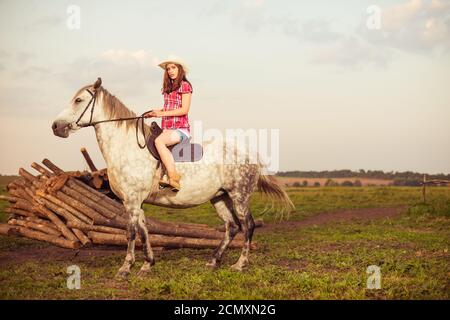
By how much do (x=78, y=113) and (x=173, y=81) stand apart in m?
1.71

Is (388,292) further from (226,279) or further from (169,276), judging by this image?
(169,276)

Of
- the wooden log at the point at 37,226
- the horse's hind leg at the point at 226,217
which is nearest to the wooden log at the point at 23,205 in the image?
the wooden log at the point at 37,226

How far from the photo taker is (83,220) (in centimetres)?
1158

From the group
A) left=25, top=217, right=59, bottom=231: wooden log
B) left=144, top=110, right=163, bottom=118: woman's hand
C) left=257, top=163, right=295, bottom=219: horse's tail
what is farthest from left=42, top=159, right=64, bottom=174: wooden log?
left=257, top=163, right=295, bottom=219: horse's tail

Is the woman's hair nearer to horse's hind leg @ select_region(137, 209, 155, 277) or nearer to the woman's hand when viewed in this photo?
the woman's hand

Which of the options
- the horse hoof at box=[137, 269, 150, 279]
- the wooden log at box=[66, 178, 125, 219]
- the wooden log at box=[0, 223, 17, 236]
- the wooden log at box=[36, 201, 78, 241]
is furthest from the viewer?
the wooden log at box=[0, 223, 17, 236]

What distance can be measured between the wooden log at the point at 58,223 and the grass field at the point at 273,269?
486mm

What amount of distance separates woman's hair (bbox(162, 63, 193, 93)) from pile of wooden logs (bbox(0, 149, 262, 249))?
4.05 meters

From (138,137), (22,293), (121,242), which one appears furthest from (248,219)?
(22,293)

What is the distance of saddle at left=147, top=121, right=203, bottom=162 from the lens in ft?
26.8

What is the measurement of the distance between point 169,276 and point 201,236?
12.2 feet

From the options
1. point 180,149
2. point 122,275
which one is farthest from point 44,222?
point 180,149

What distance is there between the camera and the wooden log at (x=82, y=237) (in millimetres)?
10672
